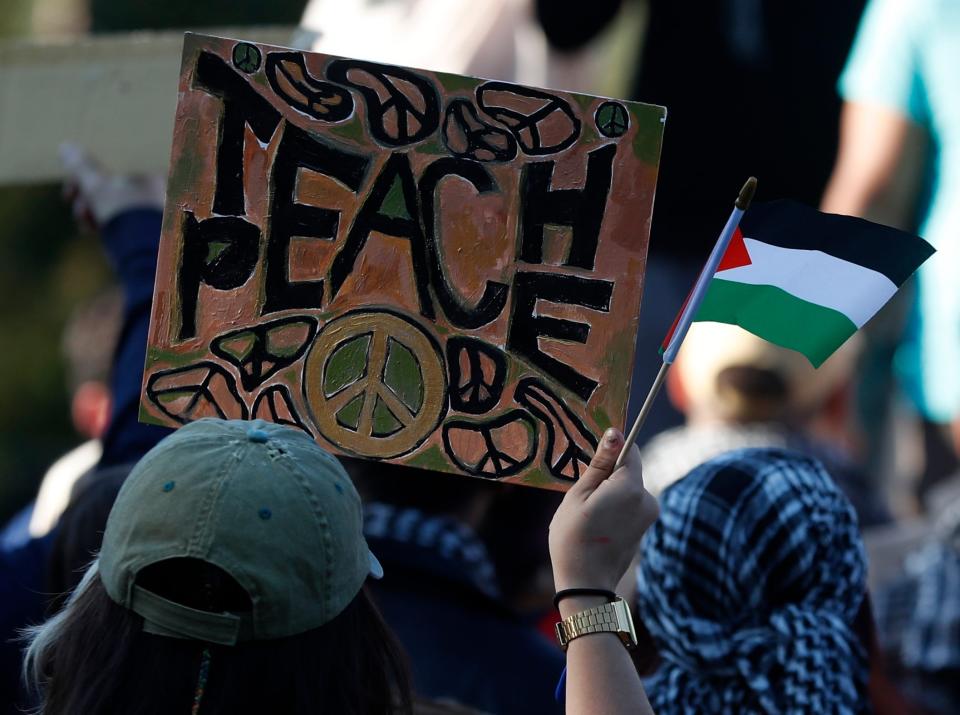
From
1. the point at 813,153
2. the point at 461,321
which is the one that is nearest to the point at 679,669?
the point at 461,321

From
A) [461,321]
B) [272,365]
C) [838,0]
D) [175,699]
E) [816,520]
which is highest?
[838,0]

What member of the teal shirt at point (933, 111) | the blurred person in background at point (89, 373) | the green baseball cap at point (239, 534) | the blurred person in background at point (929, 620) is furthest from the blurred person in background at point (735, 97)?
the green baseball cap at point (239, 534)

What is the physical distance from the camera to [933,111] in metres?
4.37

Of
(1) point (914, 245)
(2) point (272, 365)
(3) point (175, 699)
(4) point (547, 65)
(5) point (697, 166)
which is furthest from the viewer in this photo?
(5) point (697, 166)

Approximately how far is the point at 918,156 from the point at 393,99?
3297mm

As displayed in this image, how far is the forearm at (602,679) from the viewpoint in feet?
4.53

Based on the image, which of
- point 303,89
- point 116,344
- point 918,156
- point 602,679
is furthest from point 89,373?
point 918,156

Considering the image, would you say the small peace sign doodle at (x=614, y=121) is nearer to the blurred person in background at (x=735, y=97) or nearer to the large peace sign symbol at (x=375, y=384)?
the large peace sign symbol at (x=375, y=384)

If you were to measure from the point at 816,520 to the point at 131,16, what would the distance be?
277 inches

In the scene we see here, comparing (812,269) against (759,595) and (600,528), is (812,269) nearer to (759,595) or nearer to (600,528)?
(600,528)

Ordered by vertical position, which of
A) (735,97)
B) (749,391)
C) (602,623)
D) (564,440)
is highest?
(735,97)

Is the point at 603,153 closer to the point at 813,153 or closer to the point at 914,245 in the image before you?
the point at 914,245

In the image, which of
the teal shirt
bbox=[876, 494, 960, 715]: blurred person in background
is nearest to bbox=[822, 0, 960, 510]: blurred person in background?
the teal shirt

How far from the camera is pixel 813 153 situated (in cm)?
528
